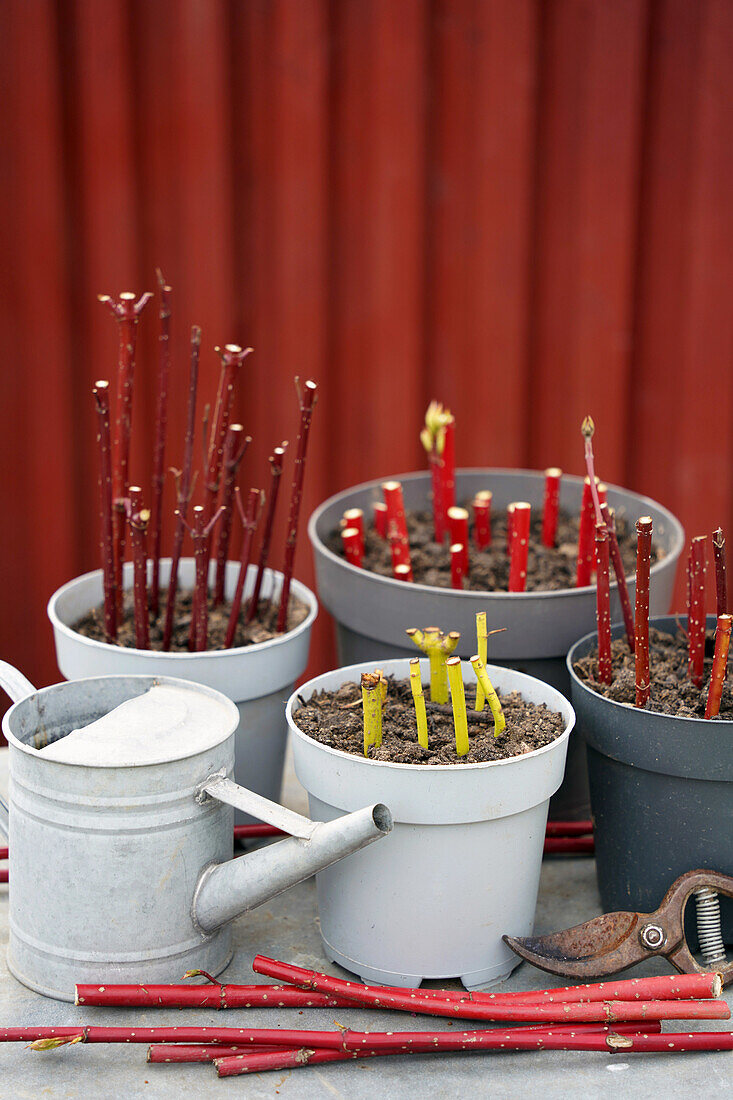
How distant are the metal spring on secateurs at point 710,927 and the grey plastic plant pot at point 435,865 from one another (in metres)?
0.19

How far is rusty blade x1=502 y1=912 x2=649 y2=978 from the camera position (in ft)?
3.73

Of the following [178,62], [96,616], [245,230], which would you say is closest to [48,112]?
[178,62]

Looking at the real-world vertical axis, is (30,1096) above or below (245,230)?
below

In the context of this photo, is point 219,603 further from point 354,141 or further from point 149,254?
point 354,141

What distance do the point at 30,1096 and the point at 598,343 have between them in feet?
6.11

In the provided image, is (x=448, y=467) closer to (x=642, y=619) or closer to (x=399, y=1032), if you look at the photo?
(x=642, y=619)

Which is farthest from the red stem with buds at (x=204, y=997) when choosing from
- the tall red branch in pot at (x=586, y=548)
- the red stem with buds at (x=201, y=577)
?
the tall red branch in pot at (x=586, y=548)

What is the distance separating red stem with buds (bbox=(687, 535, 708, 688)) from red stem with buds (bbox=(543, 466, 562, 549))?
0.43m

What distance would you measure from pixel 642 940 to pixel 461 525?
25.8 inches

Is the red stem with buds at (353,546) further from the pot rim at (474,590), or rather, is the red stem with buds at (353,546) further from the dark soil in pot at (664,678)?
the dark soil in pot at (664,678)

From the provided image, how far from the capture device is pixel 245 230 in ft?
7.23

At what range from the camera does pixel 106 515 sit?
1.42 meters

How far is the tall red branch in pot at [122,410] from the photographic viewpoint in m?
1.39

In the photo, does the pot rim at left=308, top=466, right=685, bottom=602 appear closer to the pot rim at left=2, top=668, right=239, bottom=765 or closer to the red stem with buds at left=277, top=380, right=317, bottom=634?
the red stem with buds at left=277, top=380, right=317, bottom=634
